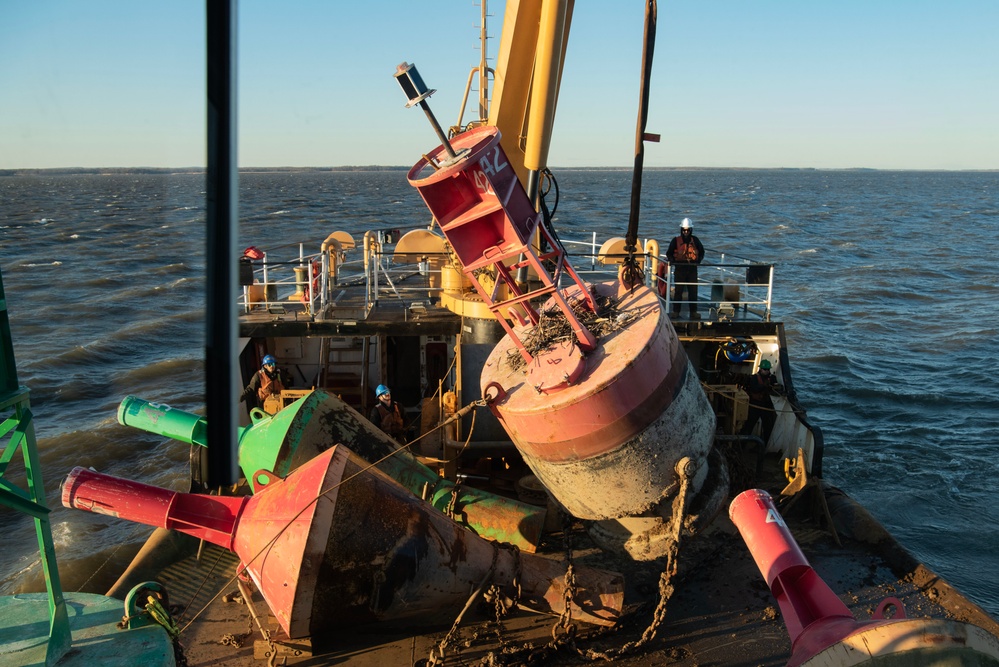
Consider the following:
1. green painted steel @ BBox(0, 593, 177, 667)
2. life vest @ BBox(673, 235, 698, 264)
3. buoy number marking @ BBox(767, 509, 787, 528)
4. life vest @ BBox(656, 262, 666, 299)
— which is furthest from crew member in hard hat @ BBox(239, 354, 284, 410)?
buoy number marking @ BBox(767, 509, 787, 528)

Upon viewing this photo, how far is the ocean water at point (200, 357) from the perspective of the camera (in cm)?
402

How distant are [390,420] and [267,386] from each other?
2.33 m

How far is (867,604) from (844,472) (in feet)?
35.5

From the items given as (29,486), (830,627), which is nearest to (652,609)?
(830,627)

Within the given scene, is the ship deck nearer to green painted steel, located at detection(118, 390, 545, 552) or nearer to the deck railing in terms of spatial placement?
green painted steel, located at detection(118, 390, 545, 552)

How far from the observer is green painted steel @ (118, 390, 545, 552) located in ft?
29.0

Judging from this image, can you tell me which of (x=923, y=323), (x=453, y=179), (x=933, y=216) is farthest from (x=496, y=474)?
(x=933, y=216)

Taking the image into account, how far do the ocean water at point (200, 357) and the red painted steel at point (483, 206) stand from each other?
1.70m

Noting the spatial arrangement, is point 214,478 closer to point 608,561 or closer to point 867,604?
point 608,561

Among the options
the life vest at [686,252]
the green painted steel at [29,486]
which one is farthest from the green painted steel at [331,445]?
the life vest at [686,252]

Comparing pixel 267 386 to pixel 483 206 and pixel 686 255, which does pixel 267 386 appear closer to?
pixel 483 206

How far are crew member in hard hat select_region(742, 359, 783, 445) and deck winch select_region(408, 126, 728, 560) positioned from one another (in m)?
4.78

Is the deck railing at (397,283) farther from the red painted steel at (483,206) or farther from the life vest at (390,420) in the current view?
the red painted steel at (483,206)

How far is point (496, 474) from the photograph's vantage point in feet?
35.5
